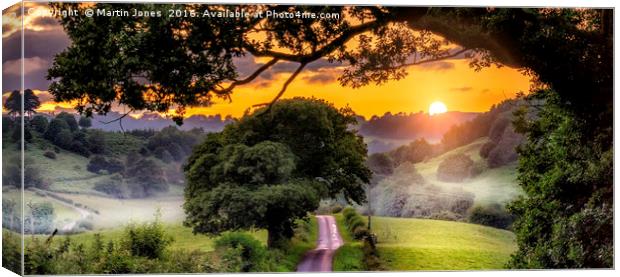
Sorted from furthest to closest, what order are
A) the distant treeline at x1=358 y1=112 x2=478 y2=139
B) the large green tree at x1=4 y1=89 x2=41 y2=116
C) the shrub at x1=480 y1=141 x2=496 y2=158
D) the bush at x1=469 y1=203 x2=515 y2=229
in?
the shrub at x1=480 y1=141 x2=496 y2=158, the bush at x1=469 y1=203 x2=515 y2=229, the distant treeline at x1=358 y1=112 x2=478 y2=139, the large green tree at x1=4 y1=89 x2=41 y2=116

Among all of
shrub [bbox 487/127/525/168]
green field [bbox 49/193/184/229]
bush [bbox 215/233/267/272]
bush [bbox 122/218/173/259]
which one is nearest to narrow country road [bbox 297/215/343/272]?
bush [bbox 215/233/267/272]

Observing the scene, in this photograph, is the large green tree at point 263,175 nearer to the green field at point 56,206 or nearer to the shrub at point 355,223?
the shrub at point 355,223

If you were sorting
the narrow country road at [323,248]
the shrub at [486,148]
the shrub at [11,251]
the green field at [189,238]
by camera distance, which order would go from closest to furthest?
the shrub at [11,251] < the green field at [189,238] < the narrow country road at [323,248] < the shrub at [486,148]

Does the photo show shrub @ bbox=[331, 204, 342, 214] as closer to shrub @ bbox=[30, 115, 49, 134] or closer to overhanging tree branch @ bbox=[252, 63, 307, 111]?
overhanging tree branch @ bbox=[252, 63, 307, 111]

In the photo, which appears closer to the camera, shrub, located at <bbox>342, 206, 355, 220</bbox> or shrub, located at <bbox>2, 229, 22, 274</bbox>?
shrub, located at <bbox>2, 229, 22, 274</bbox>

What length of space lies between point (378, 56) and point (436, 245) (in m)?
3.15

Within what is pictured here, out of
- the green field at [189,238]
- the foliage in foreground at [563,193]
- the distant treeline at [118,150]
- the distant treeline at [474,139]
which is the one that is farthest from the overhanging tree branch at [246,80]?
the foliage in foreground at [563,193]

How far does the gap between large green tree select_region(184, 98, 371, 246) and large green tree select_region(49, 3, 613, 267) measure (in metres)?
0.55

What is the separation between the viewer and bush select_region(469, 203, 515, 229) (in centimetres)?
2148

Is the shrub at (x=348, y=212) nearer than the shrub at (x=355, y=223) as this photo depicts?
Yes

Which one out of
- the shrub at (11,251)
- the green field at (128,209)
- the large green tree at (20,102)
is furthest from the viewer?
the green field at (128,209)

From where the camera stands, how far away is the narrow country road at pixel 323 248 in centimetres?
2067

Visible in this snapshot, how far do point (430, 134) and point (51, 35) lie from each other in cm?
616

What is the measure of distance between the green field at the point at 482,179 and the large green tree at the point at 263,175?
1.31 meters
